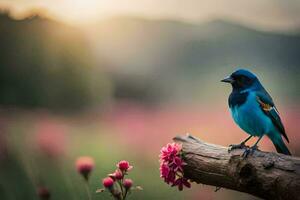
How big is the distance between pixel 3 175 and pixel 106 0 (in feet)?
2.75

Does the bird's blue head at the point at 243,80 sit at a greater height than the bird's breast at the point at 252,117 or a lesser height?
greater

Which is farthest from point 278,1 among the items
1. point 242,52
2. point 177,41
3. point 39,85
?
point 39,85

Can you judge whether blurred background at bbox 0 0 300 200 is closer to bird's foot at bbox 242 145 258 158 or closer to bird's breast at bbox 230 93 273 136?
bird's breast at bbox 230 93 273 136

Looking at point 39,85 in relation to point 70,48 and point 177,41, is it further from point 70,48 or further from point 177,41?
point 177,41

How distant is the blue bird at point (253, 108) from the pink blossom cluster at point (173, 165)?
234mm

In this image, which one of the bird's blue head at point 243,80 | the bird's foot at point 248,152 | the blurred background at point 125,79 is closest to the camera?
the bird's foot at point 248,152

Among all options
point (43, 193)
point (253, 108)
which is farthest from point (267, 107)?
point (43, 193)

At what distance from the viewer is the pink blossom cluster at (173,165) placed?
6.61ft

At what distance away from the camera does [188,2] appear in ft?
8.21

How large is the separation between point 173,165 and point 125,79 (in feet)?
2.06

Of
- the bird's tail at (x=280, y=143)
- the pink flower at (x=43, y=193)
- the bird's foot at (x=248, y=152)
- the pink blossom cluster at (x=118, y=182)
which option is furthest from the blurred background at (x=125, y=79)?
the bird's foot at (x=248, y=152)

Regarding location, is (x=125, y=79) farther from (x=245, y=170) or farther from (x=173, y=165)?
(x=245, y=170)

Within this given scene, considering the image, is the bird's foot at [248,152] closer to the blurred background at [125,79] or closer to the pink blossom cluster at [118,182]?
the pink blossom cluster at [118,182]

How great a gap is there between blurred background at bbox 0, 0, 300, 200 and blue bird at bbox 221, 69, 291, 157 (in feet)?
1.14
